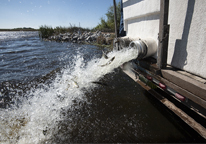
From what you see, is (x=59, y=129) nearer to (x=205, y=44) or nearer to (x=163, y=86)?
(x=163, y=86)

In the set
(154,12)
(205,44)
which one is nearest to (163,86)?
(205,44)

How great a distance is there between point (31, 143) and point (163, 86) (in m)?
3.56

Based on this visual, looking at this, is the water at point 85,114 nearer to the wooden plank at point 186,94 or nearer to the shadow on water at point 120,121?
the shadow on water at point 120,121

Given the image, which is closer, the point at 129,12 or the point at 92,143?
the point at 92,143

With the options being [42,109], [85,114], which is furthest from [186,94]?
[42,109]

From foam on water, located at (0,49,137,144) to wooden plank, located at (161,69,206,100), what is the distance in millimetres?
1393

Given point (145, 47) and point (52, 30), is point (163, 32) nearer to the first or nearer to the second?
point (145, 47)

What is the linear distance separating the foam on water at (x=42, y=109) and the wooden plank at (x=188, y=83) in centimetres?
139

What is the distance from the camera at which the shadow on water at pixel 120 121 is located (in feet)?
8.24

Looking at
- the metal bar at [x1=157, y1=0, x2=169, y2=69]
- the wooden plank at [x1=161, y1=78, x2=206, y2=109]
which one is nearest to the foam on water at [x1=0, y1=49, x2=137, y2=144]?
the metal bar at [x1=157, y1=0, x2=169, y2=69]

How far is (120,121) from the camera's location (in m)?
2.93

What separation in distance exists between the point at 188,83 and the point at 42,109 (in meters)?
4.17

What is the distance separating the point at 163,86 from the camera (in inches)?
110

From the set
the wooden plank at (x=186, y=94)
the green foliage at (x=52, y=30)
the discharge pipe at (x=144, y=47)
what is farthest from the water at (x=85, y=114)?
the green foliage at (x=52, y=30)
